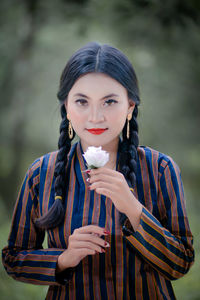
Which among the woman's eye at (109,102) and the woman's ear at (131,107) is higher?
the woman's ear at (131,107)

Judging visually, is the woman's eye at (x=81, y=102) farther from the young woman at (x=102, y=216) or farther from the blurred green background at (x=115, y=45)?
the blurred green background at (x=115, y=45)

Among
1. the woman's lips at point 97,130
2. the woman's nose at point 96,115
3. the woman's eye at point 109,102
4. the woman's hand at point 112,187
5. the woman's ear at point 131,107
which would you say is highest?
the woman's ear at point 131,107

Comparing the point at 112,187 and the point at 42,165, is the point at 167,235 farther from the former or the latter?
the point at 42,165

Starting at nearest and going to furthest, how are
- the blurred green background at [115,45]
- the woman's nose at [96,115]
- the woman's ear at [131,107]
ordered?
the woman's nose at [96,115]
the woman's ear at [131,107]
the blurred green background at [115,45]

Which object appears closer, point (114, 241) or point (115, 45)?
point (114, 241)

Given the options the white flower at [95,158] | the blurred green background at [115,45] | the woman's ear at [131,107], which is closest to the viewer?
the white flower at [95,158]

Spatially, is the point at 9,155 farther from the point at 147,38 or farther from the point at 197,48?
the point at 197,48

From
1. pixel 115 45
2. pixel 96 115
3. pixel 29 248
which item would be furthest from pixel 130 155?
pixel 115 45

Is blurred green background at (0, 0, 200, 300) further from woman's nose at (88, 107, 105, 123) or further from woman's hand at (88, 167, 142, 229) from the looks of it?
Result: woman's hand at (88, 167, 142, 229)

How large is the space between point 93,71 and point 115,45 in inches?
68.3

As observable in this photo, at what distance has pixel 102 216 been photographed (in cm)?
116

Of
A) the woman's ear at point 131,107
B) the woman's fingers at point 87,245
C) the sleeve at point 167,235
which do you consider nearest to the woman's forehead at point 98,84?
the woman's ear at point 131,107

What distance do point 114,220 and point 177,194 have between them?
0.74ft

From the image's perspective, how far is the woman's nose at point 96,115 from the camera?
3.60 ft
